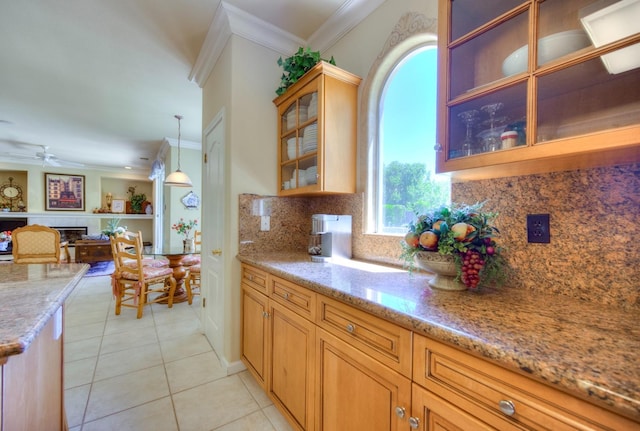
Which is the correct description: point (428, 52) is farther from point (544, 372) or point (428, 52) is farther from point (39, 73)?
point (39, 73)

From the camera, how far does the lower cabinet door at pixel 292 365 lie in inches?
51.1

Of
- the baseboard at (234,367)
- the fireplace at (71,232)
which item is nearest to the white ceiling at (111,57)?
the baseboard at (234,367)

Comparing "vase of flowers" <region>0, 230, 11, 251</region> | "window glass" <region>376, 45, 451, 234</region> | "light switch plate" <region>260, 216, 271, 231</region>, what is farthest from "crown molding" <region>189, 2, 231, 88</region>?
"vase of flowers" <region>0, 230, 11, 251</region>

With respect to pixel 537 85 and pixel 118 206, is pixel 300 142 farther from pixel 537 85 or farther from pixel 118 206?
pixel 118 206

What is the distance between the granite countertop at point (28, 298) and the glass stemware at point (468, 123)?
1.41 meters

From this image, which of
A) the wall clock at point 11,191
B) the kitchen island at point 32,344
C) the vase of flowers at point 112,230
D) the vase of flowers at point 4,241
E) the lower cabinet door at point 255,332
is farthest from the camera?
the wall clock at point 11,191

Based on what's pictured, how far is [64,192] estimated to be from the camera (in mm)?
8031

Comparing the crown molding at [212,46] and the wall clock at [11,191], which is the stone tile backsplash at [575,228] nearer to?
the crown molding at [212,46]

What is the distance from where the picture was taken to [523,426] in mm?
603

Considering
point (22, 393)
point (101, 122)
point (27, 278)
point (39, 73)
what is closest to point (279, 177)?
point (27, 278)

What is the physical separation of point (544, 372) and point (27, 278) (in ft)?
5.89

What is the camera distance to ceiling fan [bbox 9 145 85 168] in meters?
5.90

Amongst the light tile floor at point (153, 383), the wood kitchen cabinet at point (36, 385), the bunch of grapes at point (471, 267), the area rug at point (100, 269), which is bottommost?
the light tile floor at point (153, 383)

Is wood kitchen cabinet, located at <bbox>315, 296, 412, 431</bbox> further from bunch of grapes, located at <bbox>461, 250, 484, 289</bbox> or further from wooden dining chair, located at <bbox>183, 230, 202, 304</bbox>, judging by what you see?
wooden dining chair, located at <bbox>183, 230, 202, 304</bbox>
